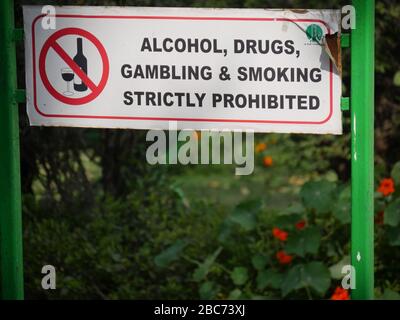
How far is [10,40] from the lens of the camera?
2.80m

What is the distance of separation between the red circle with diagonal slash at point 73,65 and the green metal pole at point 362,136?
794mm

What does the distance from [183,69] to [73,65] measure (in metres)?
0.36

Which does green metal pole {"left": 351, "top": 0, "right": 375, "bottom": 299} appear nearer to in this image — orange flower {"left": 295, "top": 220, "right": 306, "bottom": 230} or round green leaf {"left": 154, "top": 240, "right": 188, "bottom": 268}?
orange flower {"left": 295, "top": 220, "right": 306, "bottom": 230}

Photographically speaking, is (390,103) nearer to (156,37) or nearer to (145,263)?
(145,263)

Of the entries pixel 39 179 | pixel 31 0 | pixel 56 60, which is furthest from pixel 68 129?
pixel 56 60

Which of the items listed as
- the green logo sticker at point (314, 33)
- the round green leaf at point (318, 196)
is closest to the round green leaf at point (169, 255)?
the round green leaf at point (318, 196)

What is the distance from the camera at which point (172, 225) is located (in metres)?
4.48

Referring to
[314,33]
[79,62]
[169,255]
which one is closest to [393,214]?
[169,255]

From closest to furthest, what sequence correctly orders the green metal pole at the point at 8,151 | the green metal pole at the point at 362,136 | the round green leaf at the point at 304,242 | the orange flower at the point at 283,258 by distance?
the green metal pole at the point at 362,136 < the green metal pole at the point at 8,151 < the round green leaf at the point at 304,242 < the orange flower at the point at 283,258

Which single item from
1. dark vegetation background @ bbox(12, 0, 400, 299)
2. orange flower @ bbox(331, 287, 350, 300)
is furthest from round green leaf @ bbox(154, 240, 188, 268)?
orange flower @ bbox(331, 287, 350, 300)

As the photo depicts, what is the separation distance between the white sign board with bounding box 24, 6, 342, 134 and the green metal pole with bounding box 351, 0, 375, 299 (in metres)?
0.08

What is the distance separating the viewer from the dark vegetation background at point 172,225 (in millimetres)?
4043

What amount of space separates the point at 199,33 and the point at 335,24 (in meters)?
0.43

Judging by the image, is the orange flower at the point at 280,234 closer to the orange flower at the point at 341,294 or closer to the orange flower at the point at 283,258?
the orange flower at the point at 283,258
